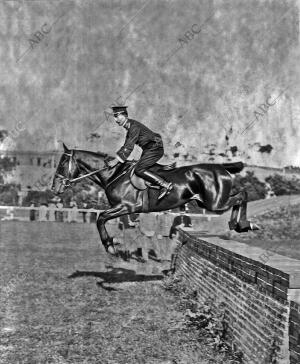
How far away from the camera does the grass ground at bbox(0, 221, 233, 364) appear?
8078 mm

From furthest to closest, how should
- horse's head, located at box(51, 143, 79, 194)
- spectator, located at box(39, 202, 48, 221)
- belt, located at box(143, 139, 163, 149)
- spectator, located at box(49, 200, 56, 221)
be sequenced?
spectator, located at box(49, 200, 56, 221), spectator, located at box(39, 202, 48, 221), horse's head, located at box(51, 143, 79, 194), belt, located at box(143, 139, 163, 149)

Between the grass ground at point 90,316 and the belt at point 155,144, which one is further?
the grass ground at point 90,316

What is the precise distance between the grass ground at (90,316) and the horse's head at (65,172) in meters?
4.47

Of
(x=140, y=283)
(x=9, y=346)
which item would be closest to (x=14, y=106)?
(x=140, y=283)

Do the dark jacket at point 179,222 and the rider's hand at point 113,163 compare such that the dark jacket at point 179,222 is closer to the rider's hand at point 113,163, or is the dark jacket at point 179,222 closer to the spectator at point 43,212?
the rider's hand at point 113,163

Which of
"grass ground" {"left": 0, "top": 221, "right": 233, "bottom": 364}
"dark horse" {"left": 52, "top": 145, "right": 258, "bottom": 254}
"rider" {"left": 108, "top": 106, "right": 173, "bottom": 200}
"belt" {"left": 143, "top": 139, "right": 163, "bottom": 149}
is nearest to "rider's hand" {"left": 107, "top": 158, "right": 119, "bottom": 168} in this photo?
"rider" {"left": 108, "top": 106, "right": 173, "bottom": 200}

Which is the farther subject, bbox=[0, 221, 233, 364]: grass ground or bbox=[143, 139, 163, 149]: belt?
bbox=[0, 221, 233, 364]: grass ground

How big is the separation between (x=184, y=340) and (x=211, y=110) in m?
5.11

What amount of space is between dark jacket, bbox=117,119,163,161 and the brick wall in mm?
2570

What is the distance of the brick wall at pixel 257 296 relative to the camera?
5539 millimetres

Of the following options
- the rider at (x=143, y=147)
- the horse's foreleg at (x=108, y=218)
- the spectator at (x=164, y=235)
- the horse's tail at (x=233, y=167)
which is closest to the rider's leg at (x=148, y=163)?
the rider at (x=143, y=147)

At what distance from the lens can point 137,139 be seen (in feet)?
13.0

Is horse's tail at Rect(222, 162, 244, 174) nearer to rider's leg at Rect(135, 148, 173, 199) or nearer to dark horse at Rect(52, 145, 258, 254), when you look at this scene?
dark horse at Rect(52, 145, 258, 254)

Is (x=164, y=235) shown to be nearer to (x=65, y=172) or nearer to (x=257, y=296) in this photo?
(x=257, y=296)
